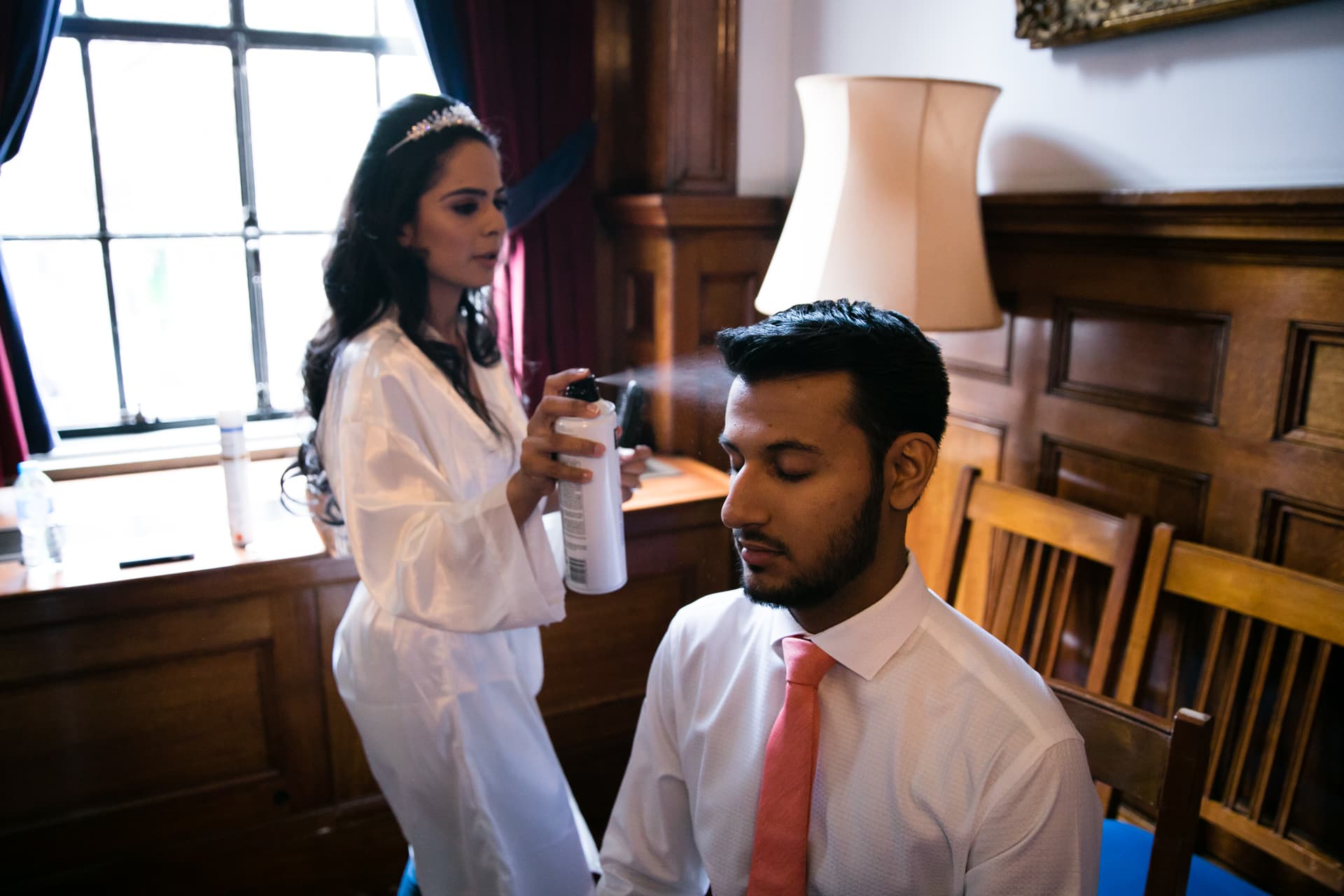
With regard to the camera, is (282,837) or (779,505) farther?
(282,837)

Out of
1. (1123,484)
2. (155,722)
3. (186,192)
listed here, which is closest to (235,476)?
(155,722)

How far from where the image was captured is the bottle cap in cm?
125

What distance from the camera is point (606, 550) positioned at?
1277 millimetres

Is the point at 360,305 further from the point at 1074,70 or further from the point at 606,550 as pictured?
the point at 1074,70

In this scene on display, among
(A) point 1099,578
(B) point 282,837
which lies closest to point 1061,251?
(A) point 1099,578

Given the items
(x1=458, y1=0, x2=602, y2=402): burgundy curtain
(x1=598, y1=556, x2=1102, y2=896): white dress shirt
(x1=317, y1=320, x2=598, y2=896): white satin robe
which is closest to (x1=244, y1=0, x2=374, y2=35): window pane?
(x1=458, y1=0, x2=602, y2=402): burgundy curtain

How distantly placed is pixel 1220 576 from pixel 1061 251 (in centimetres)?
65

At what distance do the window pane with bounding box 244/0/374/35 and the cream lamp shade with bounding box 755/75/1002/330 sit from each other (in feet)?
4.78

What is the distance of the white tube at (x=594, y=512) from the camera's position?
1.24m

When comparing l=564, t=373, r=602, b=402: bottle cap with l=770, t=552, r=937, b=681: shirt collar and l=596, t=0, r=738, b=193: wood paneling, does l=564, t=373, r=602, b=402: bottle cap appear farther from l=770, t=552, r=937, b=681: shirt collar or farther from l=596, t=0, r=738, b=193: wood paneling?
l=596, t=0, r=738, b=193: wood paneling

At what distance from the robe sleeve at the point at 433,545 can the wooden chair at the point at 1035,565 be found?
90 cm

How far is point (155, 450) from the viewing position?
8.42 ft

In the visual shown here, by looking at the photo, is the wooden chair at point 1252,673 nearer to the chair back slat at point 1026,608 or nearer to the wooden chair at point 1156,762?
the chair back slat at point 1026,608

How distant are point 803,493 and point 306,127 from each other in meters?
2.17
